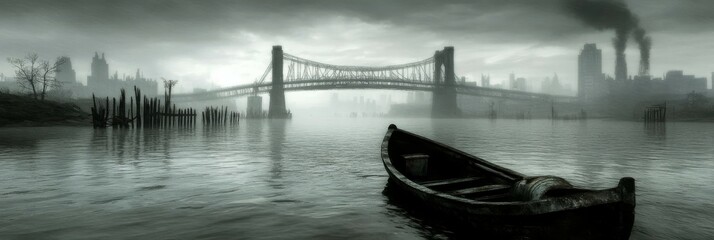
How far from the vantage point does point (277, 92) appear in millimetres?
98125

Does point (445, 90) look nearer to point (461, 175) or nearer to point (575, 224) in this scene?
point (461, 175)

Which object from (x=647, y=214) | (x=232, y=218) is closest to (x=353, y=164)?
(x=232, y=218)

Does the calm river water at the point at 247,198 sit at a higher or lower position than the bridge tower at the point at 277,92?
lower

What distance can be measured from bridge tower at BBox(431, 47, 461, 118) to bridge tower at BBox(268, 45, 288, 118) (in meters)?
37.4

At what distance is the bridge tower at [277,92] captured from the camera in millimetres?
95906

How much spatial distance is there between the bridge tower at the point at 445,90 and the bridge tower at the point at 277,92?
3741 centimetres

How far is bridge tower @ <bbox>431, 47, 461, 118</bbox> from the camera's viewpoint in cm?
10588

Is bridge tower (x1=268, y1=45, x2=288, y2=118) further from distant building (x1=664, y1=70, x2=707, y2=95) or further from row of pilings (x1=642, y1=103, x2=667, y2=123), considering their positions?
distant building (x1=664, y1=70, x2=707, y2=95)

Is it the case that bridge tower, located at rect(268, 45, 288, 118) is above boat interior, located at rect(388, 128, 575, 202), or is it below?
above

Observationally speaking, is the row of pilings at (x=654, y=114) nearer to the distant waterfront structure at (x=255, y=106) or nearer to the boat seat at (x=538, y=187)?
the boat seat at (x=538, y=187)

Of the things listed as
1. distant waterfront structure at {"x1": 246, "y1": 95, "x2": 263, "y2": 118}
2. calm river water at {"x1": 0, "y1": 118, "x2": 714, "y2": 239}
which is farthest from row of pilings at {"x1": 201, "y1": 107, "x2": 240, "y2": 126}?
distant waterfront structure at {"x1": 246, "y1": 95, "x2": 263, "y2": 118}

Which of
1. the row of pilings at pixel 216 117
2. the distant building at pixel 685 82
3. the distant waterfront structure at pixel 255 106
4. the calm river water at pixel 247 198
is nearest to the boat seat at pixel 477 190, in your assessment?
the calm river water at pixel 247 198

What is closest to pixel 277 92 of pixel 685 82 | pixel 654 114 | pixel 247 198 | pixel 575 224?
pixel 654 114

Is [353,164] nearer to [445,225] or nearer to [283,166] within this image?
[283,166]
